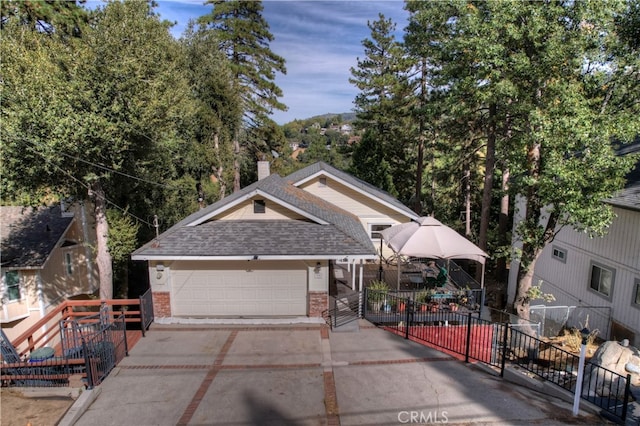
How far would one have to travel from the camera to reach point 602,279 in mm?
14164

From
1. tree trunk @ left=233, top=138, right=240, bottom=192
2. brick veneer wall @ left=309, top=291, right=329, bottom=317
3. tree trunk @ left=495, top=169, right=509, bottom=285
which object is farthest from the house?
tree trunk @ left=233, top=138, right=240, bottom=192

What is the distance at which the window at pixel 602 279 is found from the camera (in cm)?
1369

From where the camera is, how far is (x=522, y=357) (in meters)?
12.0

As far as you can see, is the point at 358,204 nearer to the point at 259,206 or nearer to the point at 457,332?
the point at 259,206

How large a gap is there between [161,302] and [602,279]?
16132 millimetres

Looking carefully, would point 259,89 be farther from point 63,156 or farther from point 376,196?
Result: point 63,156

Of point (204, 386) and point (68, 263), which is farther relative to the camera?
point (68, 263)

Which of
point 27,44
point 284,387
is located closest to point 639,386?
point 284,387

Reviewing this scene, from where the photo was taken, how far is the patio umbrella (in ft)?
38.9

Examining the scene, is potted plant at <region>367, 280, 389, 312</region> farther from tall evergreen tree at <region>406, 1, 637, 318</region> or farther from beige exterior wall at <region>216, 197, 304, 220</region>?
tall evergreen tree at <region>406, 1, 637, 318</region>

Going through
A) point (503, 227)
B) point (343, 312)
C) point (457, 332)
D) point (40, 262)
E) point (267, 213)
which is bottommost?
point (457, 332)

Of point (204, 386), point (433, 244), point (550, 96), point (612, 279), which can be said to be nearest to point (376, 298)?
point (433, 244)

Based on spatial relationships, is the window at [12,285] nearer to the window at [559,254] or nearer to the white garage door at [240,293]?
the white garage door at [240,293]

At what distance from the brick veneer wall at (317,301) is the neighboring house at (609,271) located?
10.2 m
